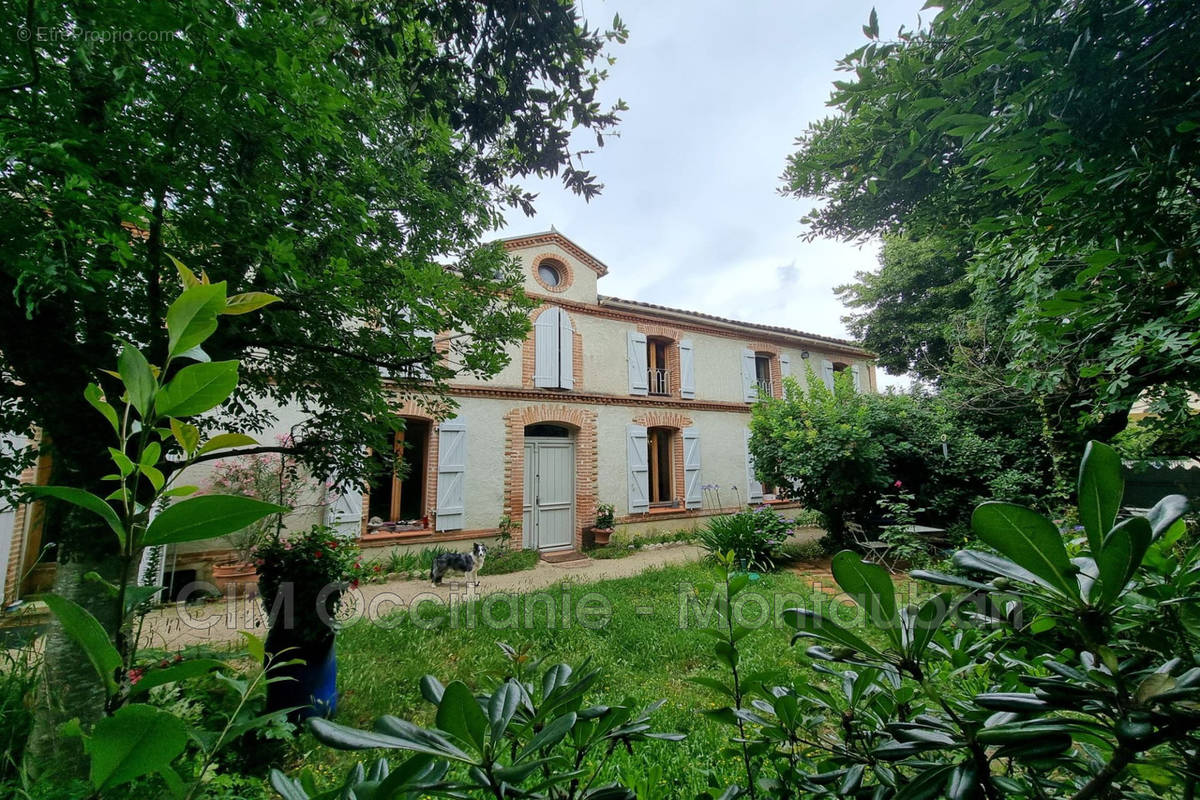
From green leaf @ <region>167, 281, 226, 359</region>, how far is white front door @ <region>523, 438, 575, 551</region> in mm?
7750

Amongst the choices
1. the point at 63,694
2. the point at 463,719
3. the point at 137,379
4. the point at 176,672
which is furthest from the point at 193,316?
the point at 63,694

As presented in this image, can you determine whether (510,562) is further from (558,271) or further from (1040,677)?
(1040,677)

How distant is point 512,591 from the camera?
5.62 m

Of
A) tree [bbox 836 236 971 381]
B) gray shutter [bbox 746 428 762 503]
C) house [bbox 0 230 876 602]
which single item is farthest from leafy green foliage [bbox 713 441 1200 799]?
tree [bbox 836 236 971 381]

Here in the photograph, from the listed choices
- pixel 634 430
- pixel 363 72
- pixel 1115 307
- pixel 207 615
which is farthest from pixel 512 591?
pixel 1115 307

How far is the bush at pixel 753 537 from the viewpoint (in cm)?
656

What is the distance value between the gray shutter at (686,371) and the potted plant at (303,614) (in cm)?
782

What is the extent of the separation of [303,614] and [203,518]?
112 inches

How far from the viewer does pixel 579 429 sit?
8508 millimetres

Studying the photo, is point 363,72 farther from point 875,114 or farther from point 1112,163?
point 1112,163

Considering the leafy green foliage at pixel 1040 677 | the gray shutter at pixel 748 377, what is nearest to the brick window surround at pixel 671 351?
the gray shutter at pixel 748 377

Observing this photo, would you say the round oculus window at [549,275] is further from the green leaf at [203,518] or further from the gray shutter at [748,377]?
the green leaf at [203,518]

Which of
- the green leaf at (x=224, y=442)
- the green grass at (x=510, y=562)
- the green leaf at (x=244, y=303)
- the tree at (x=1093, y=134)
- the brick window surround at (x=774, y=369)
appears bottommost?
the green grass at (x=510, y=562)

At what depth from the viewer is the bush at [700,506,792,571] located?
656cm
